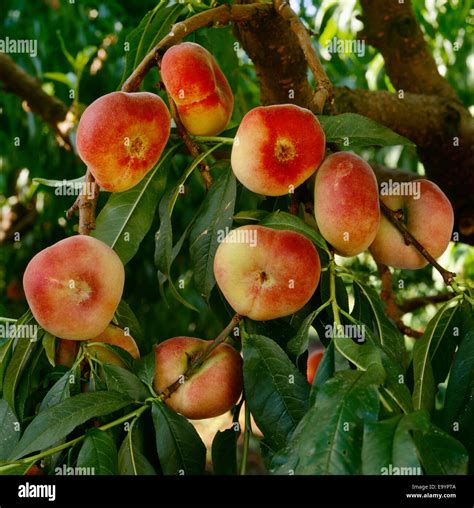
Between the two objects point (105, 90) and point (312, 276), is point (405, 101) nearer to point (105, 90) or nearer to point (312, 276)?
point (312, 276)

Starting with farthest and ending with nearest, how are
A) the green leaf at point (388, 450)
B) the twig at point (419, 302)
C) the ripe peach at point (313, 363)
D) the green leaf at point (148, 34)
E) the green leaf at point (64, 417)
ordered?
the twig at point (419, 302)
the ripe peach at point (313, 363)
the green leaf at point (148, 34)
the green leaf at point (64, 417)
the green leaf at point (388, 450)

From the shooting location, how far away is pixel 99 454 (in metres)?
0.61

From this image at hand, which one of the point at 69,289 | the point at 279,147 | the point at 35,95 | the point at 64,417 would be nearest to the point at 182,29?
the point at 279,147

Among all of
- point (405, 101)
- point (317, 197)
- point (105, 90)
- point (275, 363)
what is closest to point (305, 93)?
point (405, 101)

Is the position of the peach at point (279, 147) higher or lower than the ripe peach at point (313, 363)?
higher

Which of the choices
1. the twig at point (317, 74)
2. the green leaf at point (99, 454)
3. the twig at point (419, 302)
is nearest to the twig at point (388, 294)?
the twig at point (419, 302)

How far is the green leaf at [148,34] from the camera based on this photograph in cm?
91

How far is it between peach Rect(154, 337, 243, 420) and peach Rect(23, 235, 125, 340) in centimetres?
8

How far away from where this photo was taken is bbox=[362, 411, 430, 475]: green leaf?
514 mm

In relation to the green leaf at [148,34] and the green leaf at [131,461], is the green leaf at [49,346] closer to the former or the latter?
the green leaf at [131,461]

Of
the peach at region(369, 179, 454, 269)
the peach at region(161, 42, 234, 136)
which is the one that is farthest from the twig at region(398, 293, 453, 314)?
the peach at region(161, 42, 234, 136)

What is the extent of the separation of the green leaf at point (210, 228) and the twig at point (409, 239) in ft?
0.53

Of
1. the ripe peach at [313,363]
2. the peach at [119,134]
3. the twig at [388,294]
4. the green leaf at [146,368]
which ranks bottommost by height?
the ripe peach at [313,363]

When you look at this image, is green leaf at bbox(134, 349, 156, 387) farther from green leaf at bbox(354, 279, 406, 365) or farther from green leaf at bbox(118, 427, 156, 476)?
green leaf at bbox(354, 279, 406, 365)
